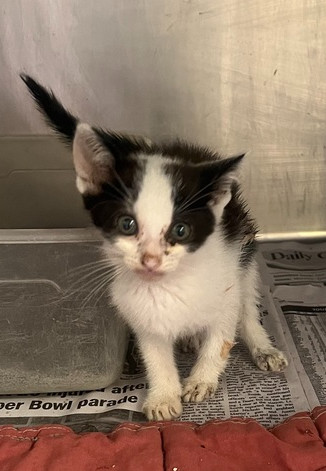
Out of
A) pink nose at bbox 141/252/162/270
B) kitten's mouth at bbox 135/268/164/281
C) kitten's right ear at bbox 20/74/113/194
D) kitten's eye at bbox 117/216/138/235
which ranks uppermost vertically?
kitten's right ear at bbox 20/74/113/194

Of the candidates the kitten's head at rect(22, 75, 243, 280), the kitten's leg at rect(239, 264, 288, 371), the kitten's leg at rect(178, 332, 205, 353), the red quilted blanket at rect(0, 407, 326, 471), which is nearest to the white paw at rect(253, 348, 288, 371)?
the kitten's leg at rect(239, 264, 288, 371)

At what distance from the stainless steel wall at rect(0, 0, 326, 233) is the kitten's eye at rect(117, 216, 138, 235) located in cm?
75

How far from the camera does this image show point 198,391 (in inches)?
45.8

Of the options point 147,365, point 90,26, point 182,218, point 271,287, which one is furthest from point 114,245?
point 90,26

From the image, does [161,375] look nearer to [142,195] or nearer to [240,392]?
[240,392]

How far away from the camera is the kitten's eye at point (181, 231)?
0.98 m

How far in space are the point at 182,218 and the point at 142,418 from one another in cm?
39

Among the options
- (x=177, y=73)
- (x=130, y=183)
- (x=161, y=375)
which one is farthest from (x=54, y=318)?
(x=177, y=73)

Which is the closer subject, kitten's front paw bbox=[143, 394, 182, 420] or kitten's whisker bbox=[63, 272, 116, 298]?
kitten's front paw bbox=[143, 394, 182, 420]

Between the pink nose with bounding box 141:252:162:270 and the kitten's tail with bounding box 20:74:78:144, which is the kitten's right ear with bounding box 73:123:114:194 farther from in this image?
the pink nose with bounding box 141:252:162:270

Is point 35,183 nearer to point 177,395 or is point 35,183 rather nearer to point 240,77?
point 240,77

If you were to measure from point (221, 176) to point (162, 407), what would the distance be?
0.43 m

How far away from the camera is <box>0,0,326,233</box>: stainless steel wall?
1.60m

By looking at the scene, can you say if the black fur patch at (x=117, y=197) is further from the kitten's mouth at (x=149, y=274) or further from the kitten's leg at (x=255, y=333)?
the kitten's leg at (x=255, y=333)
